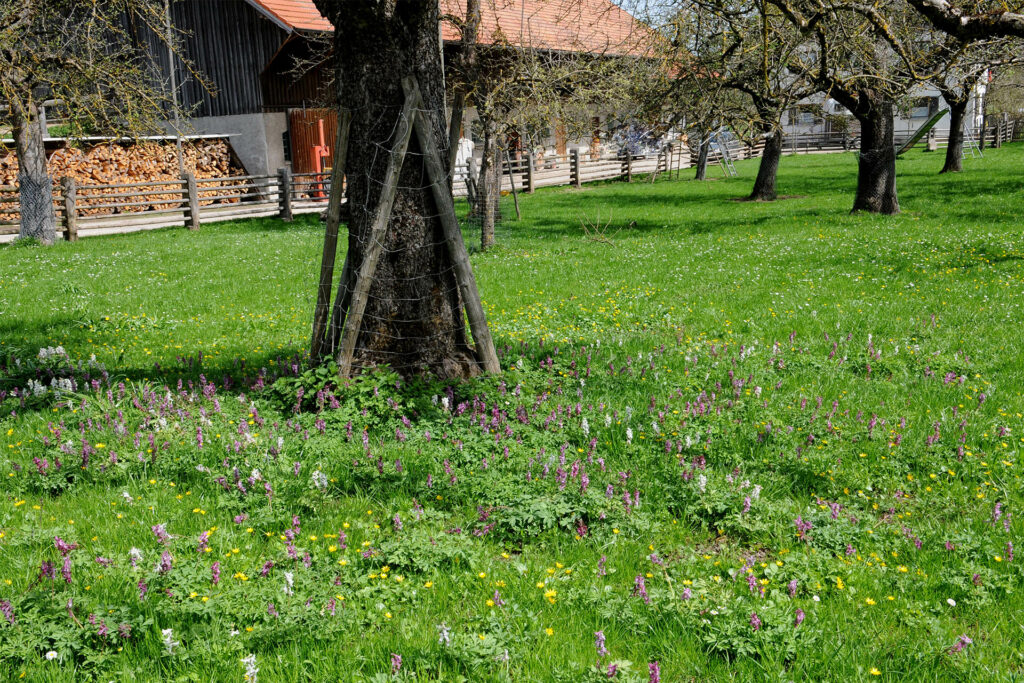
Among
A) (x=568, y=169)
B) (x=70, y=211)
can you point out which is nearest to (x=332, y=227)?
(x=70, y=211)

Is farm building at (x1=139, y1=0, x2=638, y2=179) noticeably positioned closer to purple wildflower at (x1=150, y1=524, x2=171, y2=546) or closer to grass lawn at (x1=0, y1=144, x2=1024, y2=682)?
grass lawn at (x1=0, y1=144, x2=1024, y2=682)

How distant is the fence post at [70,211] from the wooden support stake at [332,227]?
65.3 feet

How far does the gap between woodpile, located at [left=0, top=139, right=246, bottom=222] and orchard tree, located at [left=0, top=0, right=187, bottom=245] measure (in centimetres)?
391

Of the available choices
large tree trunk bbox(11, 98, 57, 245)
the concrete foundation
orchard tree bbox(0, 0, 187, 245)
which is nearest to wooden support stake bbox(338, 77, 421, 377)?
orchard tree bbox(0, 0, 187, 245)

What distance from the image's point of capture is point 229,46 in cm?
3228

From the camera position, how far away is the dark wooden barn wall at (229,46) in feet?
103

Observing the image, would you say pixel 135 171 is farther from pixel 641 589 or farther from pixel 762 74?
pixel 641 589

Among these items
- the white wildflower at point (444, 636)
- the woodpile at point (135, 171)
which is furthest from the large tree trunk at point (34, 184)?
the white wildflower at point (444, 636)

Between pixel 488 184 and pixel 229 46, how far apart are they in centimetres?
2067

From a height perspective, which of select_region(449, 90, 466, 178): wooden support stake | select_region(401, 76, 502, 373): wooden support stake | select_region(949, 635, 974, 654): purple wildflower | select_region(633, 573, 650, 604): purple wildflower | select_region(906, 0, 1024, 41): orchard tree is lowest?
select_region(949, 635, 974, 654): purple wildflower

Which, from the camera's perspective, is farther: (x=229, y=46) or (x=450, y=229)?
(x=229, y=46)

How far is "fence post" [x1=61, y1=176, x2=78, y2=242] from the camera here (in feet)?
74.7

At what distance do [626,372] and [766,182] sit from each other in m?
23.4

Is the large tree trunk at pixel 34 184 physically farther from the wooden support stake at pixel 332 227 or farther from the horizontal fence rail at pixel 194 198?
the wooden support stake at pixel 332 227
